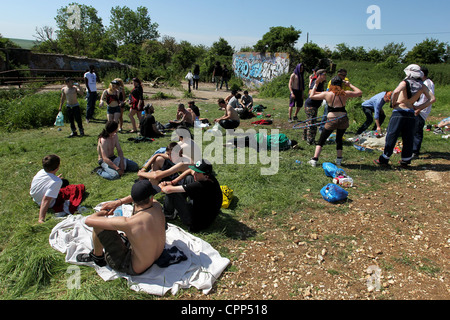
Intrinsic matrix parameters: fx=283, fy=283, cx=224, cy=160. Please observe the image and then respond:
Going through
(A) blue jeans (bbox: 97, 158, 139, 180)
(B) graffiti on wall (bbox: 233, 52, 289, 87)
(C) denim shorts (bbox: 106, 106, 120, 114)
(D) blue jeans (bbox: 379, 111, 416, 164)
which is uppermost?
(B) graffiti on wall (bbox: 233, 52, 289, 87)

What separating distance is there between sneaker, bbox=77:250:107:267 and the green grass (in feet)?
0.34

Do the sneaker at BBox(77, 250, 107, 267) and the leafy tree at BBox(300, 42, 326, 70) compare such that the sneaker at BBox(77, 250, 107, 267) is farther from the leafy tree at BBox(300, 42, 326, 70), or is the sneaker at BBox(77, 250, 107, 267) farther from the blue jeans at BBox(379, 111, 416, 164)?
the leafy tree at BBox(300, 42, 326, 70)

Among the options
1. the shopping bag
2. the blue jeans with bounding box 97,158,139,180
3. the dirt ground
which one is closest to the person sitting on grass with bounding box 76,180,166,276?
the dirt ground

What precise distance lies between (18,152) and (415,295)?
27.8 feet

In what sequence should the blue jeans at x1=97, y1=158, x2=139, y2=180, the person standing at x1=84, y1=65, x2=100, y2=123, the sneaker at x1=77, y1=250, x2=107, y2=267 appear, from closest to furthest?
the sneaker at x1=77, y1=250, x2=107, y2=267, the blue jeans at x1=97, y1=158, x2=139, y2=180, the person standing at x1=84, y1=65, x2=100, y2=123

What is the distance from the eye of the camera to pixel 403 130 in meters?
5.80

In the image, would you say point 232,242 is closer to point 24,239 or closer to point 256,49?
point 24,239

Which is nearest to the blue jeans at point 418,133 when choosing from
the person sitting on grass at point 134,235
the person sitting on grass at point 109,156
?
the person sitting on grass at point 134,235

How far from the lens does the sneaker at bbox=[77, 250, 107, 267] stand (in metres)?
3.17

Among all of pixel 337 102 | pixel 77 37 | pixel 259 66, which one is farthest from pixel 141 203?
pixel 77 37

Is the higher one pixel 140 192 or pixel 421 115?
pixel 421 115

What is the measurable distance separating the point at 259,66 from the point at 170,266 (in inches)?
838

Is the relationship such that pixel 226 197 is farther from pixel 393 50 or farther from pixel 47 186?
pixel 393 50

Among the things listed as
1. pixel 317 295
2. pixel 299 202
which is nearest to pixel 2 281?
pixel 317 295
